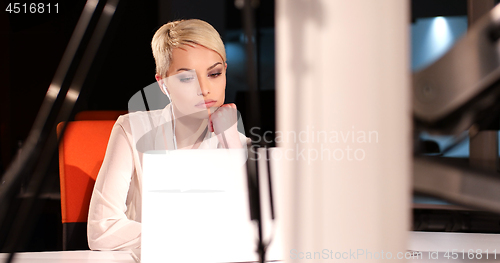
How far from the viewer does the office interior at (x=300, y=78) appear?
0.16m

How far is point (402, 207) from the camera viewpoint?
0.54 ft

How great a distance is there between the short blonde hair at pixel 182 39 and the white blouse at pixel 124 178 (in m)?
0.21

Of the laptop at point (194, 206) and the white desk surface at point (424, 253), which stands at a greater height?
the laptop at point (194, 206)

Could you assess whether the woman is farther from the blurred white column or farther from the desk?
the blurred white column

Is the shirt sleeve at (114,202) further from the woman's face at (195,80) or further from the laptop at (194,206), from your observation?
the laptop at (194,206)

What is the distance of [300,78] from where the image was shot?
17cm

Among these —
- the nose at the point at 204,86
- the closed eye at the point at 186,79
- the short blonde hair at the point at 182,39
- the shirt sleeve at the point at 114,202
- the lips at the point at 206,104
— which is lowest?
the shirt sleeve at the point at 114,202

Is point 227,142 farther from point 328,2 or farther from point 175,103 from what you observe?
point 328,2

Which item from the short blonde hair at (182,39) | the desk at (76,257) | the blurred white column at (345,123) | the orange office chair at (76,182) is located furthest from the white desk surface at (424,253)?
the short blonde hair at (182,39)

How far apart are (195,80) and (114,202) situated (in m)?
0.50

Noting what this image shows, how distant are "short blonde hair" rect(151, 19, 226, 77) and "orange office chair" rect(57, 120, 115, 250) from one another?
401mm

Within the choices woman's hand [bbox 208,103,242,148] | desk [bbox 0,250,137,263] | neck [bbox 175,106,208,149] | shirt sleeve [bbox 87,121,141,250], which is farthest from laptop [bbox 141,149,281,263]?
neck [bbox 175,106,208,149]

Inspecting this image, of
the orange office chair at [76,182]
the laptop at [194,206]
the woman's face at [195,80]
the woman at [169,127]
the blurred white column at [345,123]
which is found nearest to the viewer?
the blurred white column at [345,123]

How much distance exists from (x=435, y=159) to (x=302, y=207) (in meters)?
0.09
